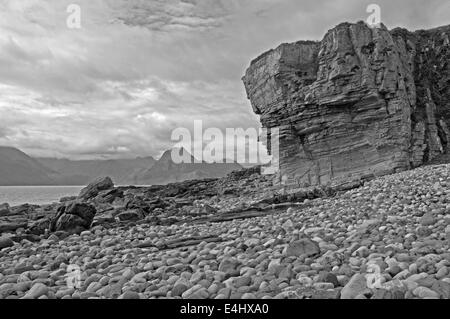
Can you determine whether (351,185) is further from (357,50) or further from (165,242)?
(165,242)

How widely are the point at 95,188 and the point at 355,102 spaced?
72.7 ft

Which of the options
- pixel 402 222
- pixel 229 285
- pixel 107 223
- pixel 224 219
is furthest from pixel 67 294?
pixel 107 223

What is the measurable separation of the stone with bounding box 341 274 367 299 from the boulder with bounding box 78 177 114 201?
29.3 meters

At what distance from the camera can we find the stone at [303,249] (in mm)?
6891

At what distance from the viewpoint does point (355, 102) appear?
27.0 m

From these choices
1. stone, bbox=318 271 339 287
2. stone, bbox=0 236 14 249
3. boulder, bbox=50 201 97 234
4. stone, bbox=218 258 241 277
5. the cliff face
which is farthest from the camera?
the cliff face

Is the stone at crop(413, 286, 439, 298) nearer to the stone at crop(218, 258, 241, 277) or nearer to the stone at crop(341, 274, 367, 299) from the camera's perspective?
the stone at crop(341, 274, 367, 299)

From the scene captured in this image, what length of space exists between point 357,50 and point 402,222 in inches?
833

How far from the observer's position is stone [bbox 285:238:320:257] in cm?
689

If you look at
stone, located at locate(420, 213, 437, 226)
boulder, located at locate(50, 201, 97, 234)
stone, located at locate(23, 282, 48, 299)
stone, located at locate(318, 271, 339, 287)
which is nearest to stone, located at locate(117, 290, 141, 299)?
stone, located at locate(23, 282, 48, 299)

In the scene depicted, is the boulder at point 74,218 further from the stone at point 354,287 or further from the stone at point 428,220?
the stone at point 354,287

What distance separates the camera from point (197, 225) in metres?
13.2

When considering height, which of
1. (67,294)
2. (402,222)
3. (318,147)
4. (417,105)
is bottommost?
(67,294)

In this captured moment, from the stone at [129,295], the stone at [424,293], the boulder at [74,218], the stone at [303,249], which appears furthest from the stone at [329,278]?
the boulder at [74,218]
